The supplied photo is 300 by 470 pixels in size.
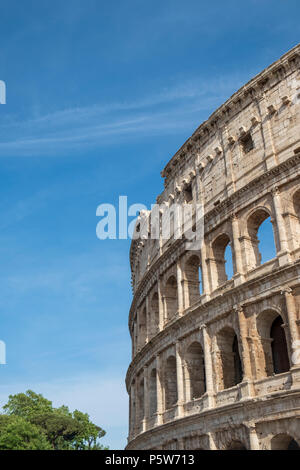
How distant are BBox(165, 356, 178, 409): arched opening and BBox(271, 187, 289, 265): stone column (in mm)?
7685

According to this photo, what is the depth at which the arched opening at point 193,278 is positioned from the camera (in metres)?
22.5

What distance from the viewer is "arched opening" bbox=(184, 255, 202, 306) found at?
22500mm

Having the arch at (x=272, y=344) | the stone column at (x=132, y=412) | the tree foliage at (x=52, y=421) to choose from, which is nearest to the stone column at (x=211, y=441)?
the arch at (x=272, y=344)

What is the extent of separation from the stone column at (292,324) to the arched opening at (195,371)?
5.42m

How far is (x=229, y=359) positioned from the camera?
19.2m

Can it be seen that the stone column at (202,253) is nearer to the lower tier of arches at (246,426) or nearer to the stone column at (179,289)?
the stone column at (179,289)

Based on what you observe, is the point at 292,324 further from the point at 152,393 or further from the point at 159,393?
the point at 152,393

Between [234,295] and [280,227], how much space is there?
9.89 feet

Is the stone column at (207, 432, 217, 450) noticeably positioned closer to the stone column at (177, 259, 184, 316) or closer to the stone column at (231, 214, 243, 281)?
the stone column at (177, 259, 184, 316)

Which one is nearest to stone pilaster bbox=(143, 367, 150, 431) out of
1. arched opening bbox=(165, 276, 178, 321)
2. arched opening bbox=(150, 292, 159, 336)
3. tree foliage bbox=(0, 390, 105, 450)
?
arched opening bbox=(150, 292, 159, 336)

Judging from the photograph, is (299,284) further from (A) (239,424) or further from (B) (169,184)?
(B) (169,184)

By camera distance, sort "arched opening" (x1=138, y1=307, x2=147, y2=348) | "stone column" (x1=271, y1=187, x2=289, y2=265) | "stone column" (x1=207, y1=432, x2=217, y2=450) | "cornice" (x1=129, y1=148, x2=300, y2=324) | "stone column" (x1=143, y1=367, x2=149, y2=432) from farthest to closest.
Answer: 1. "arched opening" (x1=138, y1=307, x2=147, y2=348)
2. "stone column" (x1=143, y1=367, x2=149, y2=432)
3. "cornice" (x1=129, y1=148, x2=300, y2=324)
4. "stone column" (x1=207, y1=432, x2=217, y2=450)
5. "stone column" (x1=271, y1=187, x2=289, y2=265)

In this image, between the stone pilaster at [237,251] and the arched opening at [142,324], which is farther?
the arched opening at [142,324]
